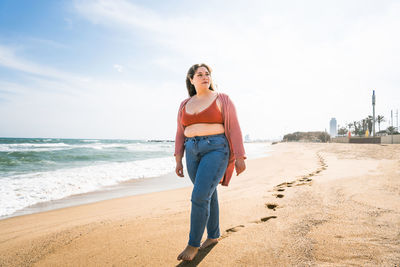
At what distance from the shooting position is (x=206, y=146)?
80.7 inches

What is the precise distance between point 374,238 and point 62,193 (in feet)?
21.9

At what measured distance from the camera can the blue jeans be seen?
1.95 metres

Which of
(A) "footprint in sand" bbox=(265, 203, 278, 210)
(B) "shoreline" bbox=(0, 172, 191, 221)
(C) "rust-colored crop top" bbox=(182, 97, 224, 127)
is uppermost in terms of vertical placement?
(C) "rust-colored crop top" bbox=(182, 97, 224, 127)

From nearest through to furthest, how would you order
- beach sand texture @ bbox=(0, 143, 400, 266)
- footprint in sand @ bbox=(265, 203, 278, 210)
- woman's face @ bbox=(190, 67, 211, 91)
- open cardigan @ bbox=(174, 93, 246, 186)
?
beach sand texture @ bbox=(0, 143, 400, 266)
open cardigan @ bbox=(174, 93, 246, 186)
woman's face @ bbox=(190, 67, 211, 91)
footprint in sand @ bbox=(265, 203, 278, 210)

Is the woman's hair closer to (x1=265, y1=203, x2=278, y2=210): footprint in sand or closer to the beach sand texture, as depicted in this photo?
the beach sand texture

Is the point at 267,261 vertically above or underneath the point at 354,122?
underneath

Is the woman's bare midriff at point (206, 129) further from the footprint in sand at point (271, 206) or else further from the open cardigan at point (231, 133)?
the footprint in sand at point (271, 206)

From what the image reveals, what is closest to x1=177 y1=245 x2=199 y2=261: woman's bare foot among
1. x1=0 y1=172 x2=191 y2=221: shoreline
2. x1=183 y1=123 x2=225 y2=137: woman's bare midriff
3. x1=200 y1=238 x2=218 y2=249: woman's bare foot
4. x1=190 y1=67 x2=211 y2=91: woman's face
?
x1=200 y1=238 x2=218 y2=249: woman's bare foot

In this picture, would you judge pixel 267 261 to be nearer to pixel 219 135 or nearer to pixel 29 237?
pixel 219 135

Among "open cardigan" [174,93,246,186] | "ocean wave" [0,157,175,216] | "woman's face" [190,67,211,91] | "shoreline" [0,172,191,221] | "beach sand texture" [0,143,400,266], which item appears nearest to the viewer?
"beach sand texture" [0,143,400,266]

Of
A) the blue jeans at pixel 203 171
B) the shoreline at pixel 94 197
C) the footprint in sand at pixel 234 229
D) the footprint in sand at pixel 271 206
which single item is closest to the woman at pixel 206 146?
the blue jeans at pixel 203 171

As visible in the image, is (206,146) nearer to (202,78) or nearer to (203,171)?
(203,171)

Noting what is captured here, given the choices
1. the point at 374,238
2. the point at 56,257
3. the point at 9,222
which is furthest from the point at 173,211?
the point at 9,222

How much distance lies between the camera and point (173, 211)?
3547 mm
